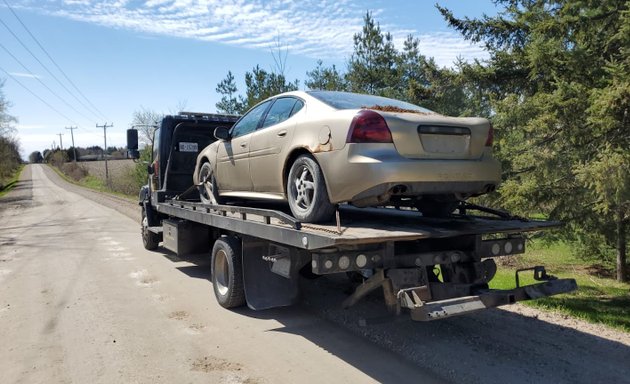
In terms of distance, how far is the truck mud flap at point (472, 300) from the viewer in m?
3.49

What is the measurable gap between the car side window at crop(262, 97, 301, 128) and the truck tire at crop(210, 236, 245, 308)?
149 cm

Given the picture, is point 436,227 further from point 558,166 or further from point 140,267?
point 140,267

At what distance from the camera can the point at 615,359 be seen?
161 inches

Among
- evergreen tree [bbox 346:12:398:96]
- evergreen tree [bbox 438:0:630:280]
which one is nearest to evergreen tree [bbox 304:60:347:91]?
evergreen tree [bbox 346:12:398:96]

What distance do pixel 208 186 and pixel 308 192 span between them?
314 cm

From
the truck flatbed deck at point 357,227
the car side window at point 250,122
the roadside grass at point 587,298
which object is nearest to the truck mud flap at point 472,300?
the truck flatbed deck at point 357,227

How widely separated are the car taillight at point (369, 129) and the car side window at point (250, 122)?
84.6 inches

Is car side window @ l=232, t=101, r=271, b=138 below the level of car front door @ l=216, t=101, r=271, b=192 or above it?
above

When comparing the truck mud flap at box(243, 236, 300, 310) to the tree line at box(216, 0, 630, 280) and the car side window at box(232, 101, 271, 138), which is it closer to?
the car side window at box(232, 101, 271, 138)

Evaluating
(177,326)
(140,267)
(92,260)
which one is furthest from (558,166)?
(92,260)

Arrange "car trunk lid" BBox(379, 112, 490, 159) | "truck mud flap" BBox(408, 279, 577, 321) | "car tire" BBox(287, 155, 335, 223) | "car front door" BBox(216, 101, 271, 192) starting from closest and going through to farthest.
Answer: "truck mud flap" BBox(408, 279, 577, 321) → "car trunk lid" BBox(379, 112, 490, 159) → "car tire" BBox(287, 155, 335, 223) → "car front door" BBox(216, 101, 271, 192)

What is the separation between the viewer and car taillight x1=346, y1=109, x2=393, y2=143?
4.04 m

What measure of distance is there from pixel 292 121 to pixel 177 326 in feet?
8.35

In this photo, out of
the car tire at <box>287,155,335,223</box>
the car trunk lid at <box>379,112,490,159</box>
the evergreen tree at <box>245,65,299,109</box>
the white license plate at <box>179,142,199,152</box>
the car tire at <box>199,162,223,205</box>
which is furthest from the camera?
the evergreen tree at <box>245,65,299,109</box>
